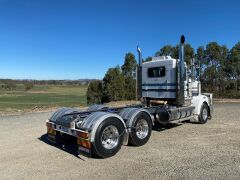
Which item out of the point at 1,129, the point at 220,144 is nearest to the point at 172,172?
the point at 220,144

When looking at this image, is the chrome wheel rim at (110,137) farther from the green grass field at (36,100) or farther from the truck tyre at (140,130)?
the green grass field at (36,100)

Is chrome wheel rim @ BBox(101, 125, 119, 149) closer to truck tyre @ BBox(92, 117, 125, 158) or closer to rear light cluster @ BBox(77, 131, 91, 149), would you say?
truck tyre @ BBox(92, 117, 125, 158)

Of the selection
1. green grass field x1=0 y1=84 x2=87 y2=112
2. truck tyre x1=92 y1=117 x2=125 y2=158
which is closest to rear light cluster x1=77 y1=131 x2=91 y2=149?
truck tyre x1=92 y1=117 x2=125 y2=158

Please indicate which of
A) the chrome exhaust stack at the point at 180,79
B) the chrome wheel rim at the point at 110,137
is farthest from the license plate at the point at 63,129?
the chrome exhaust stack at the point at 180,79

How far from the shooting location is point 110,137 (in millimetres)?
7297

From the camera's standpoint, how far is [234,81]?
29.8m

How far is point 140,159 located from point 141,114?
1.70 metres

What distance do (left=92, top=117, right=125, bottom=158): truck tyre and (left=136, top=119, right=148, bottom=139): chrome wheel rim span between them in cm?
89

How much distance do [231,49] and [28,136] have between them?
2508 cm

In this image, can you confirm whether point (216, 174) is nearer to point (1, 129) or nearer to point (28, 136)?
point (28, 136)

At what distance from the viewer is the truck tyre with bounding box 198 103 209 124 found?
11836 millimetres

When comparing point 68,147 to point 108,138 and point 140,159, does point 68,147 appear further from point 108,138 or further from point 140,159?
point 140,159

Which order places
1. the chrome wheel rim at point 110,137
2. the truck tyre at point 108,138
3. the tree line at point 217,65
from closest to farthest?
the truck tyre at point 108,138 < the chrome wheel rim at point 110,137 < the tree line at point 217,65

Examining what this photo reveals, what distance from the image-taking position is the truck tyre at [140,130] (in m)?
7.92
